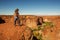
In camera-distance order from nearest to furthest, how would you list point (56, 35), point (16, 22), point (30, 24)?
point (56, 35) < point (16, 22) < point (30, 24)

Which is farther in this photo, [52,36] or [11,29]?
[52,36]

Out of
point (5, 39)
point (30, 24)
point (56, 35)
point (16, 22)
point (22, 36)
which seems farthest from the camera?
point (30, 24)

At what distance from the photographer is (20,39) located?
11578 mm

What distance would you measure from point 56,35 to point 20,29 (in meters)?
4.24

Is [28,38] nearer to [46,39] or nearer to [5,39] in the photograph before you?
[5,39]

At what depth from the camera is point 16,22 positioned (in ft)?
49.4

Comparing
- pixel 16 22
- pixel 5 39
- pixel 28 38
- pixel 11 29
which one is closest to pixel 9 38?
pixel 5 39

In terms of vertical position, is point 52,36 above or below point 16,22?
below

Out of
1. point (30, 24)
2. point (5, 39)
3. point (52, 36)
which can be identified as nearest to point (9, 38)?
point (5, 39)

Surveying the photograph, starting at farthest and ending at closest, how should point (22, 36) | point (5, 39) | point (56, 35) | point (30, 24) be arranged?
point (30, 24), point (56, 35), point (22, 36), point (5, 39)

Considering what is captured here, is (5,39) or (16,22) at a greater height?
(16,22)

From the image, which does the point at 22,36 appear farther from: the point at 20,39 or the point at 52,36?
the point at 52,36

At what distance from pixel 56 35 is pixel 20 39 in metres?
4.47

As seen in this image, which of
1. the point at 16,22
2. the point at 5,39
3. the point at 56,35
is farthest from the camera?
the point at 16,22
